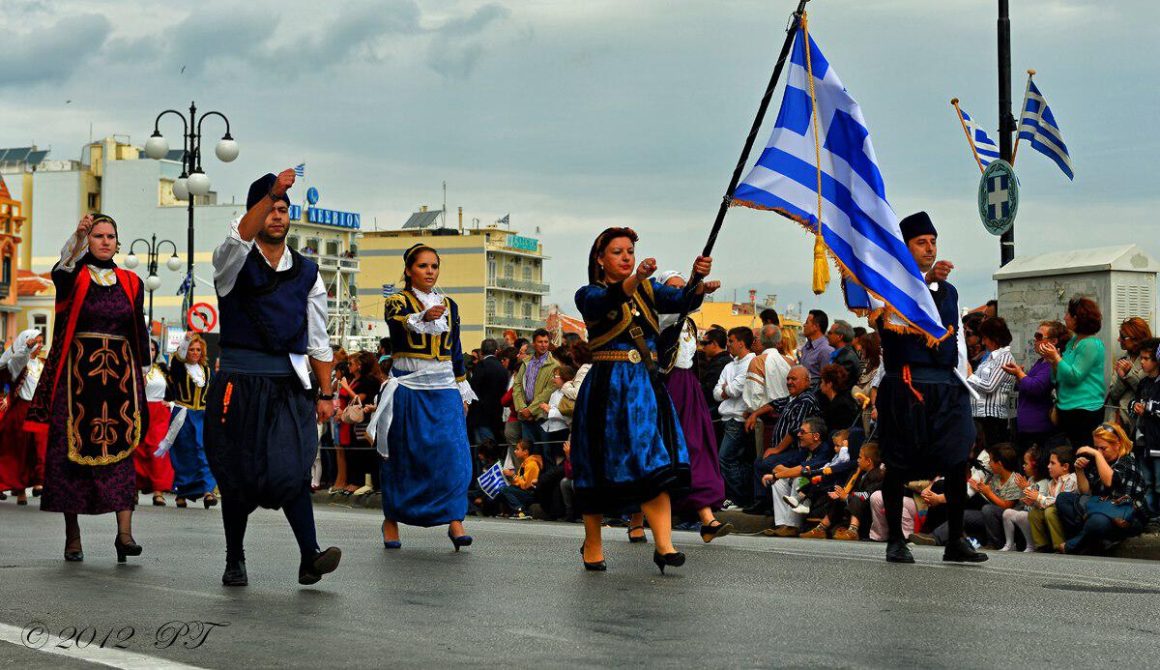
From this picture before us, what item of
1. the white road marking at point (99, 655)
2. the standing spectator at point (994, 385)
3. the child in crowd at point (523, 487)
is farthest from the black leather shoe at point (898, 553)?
the child in crowd at point (523, 487)

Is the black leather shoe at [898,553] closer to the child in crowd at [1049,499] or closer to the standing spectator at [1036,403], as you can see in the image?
the child in crowd at [1049,499]

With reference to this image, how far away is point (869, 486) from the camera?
16.1 m

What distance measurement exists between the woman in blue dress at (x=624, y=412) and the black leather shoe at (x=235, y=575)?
2141 mm

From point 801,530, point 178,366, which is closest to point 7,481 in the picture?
point 178,366

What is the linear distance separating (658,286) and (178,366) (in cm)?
1093

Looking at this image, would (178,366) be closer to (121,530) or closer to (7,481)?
(7,481)

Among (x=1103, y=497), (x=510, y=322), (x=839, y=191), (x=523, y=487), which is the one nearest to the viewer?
(x=839, y=191)

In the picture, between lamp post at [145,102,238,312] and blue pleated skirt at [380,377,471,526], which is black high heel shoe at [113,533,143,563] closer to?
blue pleated skirt at [380,377,471,526]

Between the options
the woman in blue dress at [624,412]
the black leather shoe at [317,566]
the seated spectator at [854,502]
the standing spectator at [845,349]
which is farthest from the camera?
the standing spectator at [845,349]

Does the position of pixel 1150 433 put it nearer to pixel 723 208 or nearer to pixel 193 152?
pixel 723 208

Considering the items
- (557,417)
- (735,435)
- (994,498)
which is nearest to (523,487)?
(557,417)

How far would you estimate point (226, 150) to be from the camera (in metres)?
36.3

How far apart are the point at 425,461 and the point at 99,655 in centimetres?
666

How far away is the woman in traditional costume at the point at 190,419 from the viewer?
68.0ft
